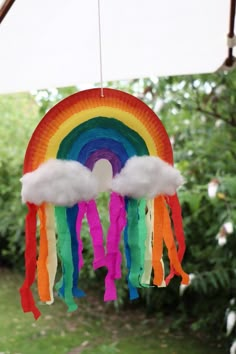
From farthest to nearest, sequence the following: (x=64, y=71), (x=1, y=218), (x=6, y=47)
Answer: (x=1, y=218) → (x=64, y=71) → (x=6, y=47)

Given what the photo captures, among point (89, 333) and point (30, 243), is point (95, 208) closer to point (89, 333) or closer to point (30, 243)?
point (30, 243)

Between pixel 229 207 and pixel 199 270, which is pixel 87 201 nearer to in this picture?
pixel 229 207

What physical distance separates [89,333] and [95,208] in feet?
8.09

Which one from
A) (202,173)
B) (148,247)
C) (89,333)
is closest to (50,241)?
(148,247)

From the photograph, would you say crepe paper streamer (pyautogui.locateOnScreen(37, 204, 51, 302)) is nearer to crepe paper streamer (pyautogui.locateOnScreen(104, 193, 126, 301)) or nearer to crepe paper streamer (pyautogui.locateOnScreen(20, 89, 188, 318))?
crepe paper streamer (pyautogui.locateOnScreen(20, 89, 188, 318))

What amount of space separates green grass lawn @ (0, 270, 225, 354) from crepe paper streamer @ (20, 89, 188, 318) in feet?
7.05

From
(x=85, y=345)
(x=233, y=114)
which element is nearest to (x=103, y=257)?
(x=233, y=114)

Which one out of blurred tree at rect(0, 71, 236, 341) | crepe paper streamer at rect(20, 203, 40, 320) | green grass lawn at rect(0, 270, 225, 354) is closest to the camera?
crepe paper streamer at rect(20, 203, 40, 320)

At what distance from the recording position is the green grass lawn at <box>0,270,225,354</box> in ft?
10.4

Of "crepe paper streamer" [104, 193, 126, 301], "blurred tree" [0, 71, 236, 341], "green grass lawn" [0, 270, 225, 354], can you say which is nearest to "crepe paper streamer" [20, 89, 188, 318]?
"crepe paper streamer" [104, 193, 126, 301]

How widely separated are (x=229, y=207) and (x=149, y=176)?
5.54ft

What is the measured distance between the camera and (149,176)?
1.07 m

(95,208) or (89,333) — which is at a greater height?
(95,208)

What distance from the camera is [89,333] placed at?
11.2 feet
